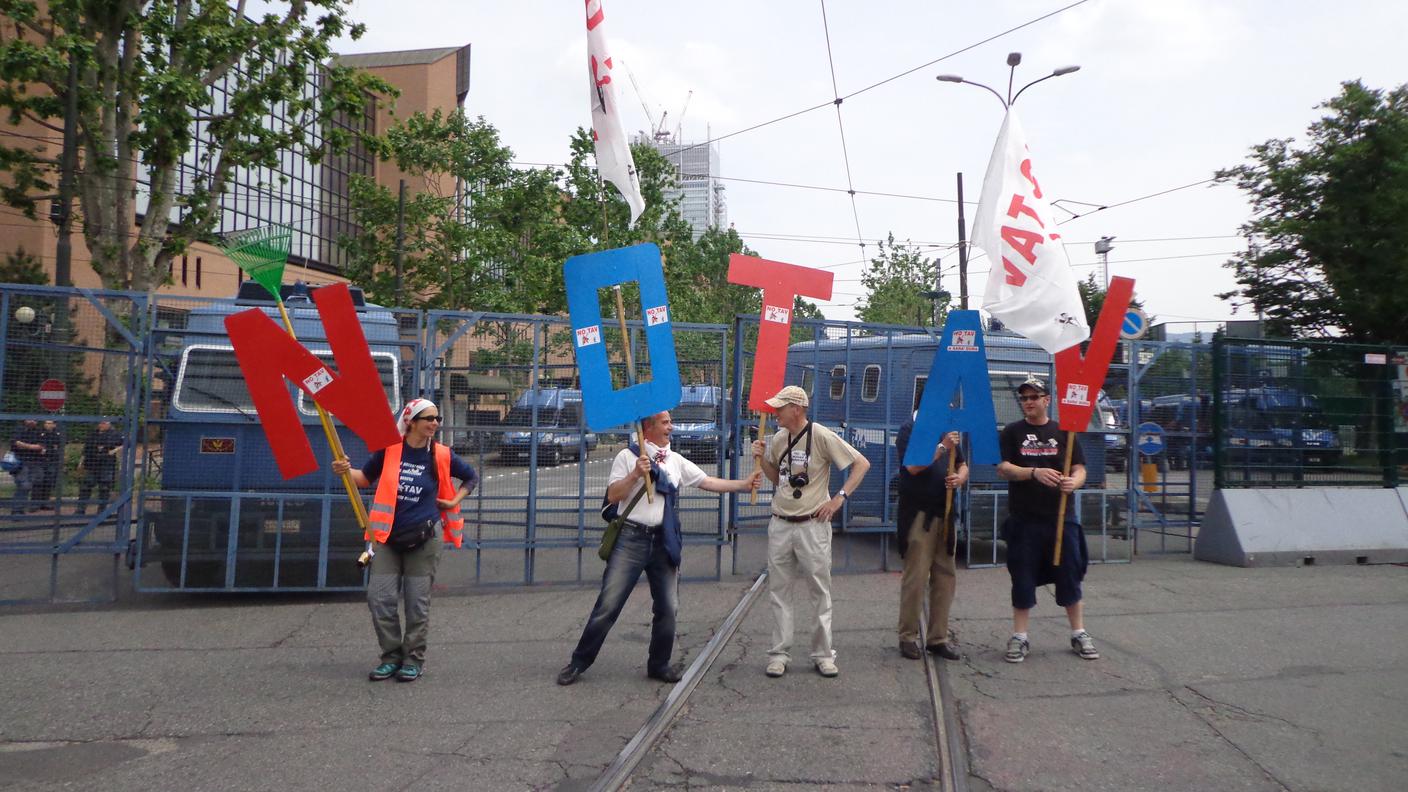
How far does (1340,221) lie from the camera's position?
897 inches

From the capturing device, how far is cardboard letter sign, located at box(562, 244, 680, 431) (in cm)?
620

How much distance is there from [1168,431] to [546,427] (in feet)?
24.0

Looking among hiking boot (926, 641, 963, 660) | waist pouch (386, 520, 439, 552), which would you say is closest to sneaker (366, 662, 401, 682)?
waist pouch (386, 520, 439, 552)

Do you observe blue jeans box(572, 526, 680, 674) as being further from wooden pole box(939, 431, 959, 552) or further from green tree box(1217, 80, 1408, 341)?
green tree box(1217, 80, 1408, 341)

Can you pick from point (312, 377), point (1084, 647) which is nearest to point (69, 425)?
point (312, 377)

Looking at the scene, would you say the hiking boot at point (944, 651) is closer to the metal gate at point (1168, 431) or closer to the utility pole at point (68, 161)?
the metal gate at point (1168, 431)

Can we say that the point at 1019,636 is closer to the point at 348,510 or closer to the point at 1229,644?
the point at 1229,644

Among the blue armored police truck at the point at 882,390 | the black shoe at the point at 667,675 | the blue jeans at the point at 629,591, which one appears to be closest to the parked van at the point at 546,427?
the blue armored police truck at the point at 882,390

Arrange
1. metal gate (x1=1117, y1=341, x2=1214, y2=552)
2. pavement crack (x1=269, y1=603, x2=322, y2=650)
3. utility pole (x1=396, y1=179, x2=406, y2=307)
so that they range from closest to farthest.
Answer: pavement crack (x1=269, y1=603, x2=322, y2=650), metal gate (x1=1117, y1=341, x2=1214, y2=552), utility pole (x1=396, y1=179, x2=406, y2=307)

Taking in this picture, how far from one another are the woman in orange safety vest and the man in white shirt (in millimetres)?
1024

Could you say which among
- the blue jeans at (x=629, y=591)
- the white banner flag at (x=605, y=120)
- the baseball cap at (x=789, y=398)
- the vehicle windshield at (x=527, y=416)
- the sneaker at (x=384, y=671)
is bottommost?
the sneaker at (x=384, y=671)

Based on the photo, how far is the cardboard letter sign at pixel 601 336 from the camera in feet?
20.3

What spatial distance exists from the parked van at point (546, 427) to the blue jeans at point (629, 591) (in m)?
3.04

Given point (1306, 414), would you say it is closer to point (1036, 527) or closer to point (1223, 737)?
point (1036, 527)
